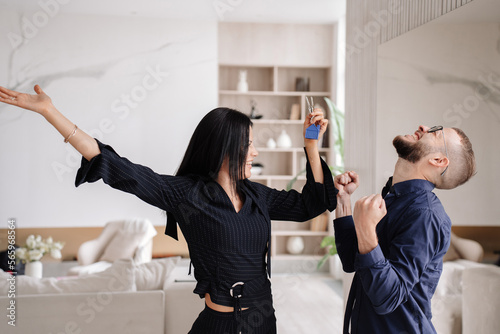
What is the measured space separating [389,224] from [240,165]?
1.69 feet

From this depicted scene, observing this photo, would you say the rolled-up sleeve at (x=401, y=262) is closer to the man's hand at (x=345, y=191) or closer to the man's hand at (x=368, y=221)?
the man's hand at (x=368, y=221)

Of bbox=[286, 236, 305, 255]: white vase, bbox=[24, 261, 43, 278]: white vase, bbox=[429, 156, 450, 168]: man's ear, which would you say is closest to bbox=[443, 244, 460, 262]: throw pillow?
bbox=[429, 156, 450, 168]: man's ear

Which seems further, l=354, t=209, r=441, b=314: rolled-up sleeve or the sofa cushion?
the sofa cushion

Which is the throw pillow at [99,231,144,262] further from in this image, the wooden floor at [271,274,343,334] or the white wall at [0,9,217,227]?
the wooden floor at [271,274,343,334]

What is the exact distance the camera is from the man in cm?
128

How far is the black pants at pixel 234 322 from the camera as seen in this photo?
61.9 inches

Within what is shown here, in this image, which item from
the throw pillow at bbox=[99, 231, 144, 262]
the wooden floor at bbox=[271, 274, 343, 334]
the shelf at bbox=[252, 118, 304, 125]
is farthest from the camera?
the shelf at bbox=[252, 118, 304, 125]

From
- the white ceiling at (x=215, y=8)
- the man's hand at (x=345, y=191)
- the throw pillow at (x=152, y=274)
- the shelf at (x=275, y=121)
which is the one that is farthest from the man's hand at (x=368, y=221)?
the shelf at (x=275, y=121)

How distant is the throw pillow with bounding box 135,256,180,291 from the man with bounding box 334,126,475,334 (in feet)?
4.68

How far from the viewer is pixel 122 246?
5121 millimetres

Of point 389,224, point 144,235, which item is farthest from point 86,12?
point 389,224

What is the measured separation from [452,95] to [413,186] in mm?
823

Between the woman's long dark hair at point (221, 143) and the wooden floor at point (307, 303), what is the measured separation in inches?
109

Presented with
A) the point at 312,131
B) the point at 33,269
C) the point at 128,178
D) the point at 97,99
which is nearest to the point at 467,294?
the point at 312,131
